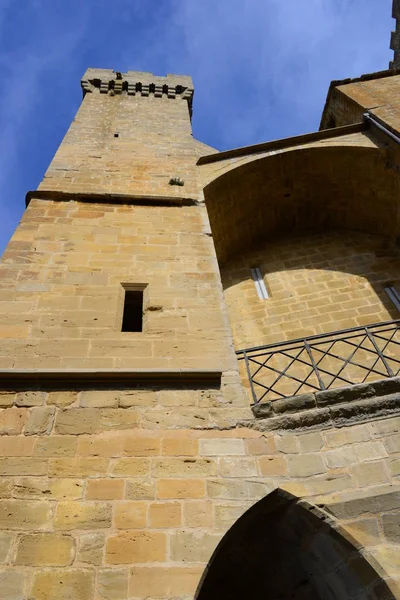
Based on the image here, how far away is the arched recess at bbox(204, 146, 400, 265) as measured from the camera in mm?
8195

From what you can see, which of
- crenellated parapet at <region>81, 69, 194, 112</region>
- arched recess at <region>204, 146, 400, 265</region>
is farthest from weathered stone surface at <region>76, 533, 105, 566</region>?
crenellated parapet at <region>81, 69, 194, 112</region>

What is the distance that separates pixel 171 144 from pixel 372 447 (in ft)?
22.0

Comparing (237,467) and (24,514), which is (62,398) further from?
(237,467)

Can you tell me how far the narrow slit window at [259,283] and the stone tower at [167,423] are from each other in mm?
333

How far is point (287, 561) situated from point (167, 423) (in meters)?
1.30

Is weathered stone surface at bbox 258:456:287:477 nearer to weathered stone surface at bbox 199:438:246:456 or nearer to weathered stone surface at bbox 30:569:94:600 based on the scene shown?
weathered stone surface at bbox 199:438:246:456

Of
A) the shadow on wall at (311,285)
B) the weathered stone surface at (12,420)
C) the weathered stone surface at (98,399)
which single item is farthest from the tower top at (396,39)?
the weathered stone surface at (12,420)

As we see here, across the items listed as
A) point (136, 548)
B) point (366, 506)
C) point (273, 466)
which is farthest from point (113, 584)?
point (366, 506)

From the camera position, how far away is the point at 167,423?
3.55m

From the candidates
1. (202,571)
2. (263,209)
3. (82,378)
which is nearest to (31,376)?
(82,378)

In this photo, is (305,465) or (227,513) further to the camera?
(305,465)

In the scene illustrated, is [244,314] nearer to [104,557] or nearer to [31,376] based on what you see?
[31,376]

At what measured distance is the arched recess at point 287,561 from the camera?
2.98 meters

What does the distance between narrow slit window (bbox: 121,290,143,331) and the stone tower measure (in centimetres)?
1
